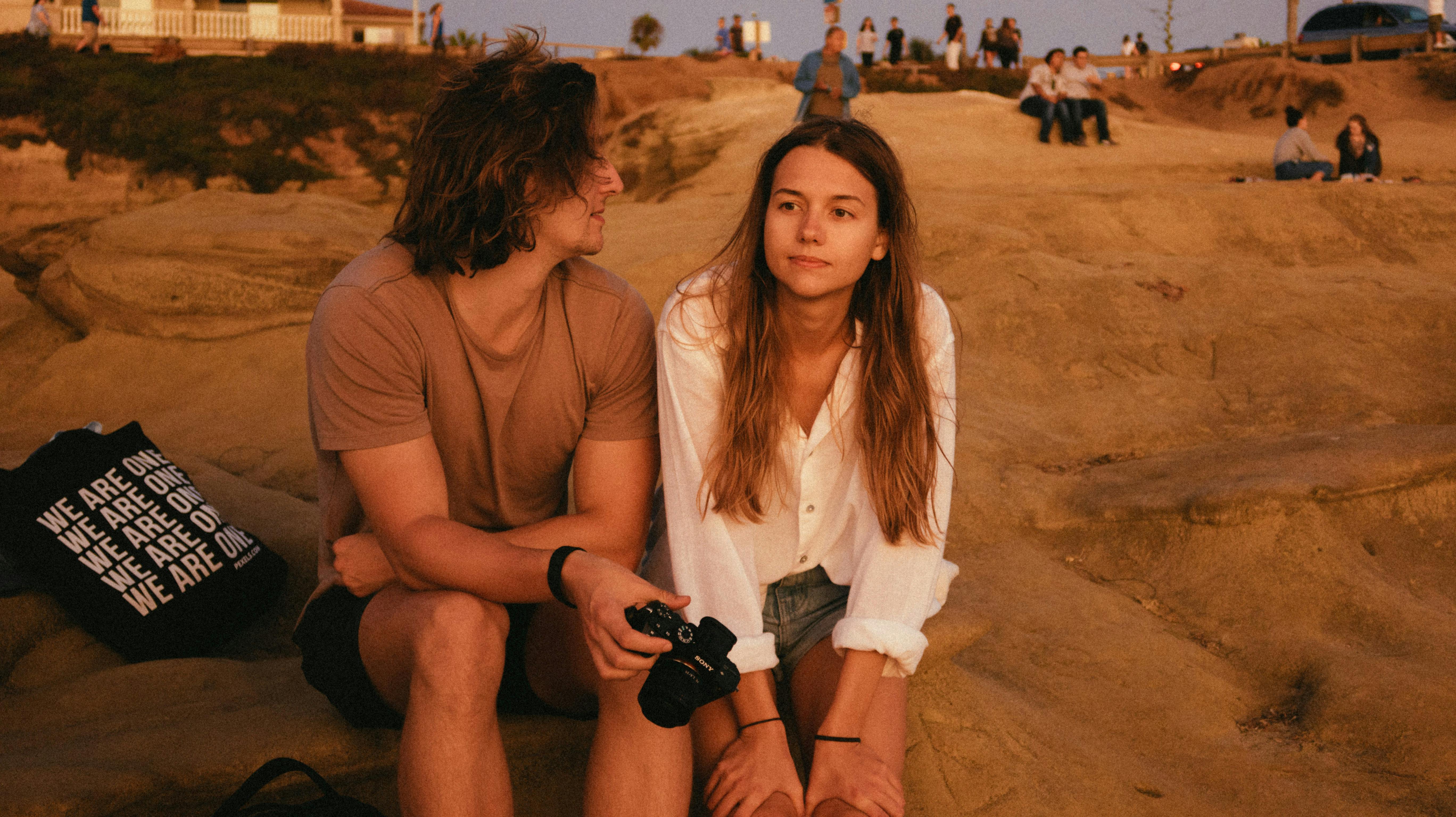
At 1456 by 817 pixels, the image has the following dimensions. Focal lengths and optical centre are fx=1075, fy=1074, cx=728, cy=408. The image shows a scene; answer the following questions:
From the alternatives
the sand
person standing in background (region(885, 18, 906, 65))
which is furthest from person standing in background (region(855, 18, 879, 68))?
the sand

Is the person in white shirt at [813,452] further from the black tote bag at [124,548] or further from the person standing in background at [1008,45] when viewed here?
the person standing in background at [1008,45]

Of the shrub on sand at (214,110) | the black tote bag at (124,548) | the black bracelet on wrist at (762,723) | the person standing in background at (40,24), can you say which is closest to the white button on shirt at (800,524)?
the black bracelet on wrist at (762,723)

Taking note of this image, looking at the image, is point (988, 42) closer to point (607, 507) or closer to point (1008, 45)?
point (1008, 45)

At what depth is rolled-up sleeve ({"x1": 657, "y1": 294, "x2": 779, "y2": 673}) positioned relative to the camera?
7.50ft

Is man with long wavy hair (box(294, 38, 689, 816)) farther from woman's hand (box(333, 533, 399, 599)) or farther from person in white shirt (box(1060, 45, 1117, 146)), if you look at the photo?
person in white shirt (box(1060, 45, 1117, 146))

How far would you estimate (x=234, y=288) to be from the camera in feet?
19.6

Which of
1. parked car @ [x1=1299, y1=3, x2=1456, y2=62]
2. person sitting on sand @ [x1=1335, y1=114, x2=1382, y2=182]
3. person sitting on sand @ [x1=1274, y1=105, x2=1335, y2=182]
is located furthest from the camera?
parked car @ [x1=1299, y1=3, x2=1456, y2=62]

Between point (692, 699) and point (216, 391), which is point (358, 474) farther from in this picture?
point (216, 391)

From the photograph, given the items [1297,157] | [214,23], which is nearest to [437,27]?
[214,23]

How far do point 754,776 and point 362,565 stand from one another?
914 millimetres

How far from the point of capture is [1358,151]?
11188 mm

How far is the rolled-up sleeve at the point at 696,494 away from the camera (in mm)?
2285

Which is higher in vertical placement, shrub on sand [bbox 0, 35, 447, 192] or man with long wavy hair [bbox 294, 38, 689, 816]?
shrub on sand [bbox 0, 35, 447, 192]

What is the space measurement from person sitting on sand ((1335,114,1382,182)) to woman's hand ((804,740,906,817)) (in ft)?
36.8
